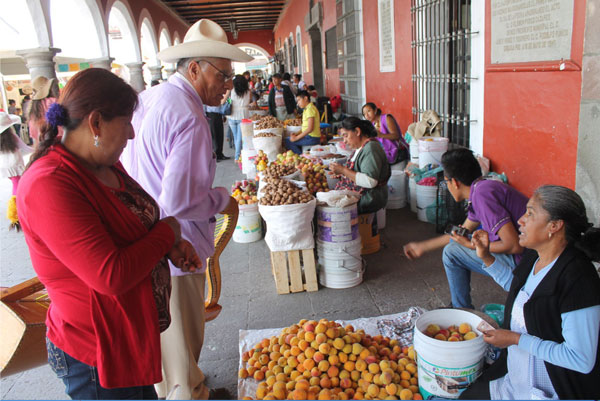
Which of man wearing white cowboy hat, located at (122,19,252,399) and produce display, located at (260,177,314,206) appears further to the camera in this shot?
produce display, located at (260,177,314,206)

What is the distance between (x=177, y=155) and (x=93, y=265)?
32.3 inches

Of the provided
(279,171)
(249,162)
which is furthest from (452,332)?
(249,162)

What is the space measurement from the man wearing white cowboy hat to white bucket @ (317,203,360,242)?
57.9 inches

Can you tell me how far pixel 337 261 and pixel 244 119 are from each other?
227 inches

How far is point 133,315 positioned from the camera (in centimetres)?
149

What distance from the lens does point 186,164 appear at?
2035 millimetres

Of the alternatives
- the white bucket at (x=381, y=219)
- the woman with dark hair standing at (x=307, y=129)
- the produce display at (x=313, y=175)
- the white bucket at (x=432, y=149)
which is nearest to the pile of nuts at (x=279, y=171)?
the produce display at (x=313, y=175)

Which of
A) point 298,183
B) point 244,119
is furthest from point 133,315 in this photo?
point 244,119

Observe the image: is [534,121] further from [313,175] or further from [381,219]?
[313,175]

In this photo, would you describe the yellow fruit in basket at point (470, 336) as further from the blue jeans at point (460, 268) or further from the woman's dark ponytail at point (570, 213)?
the blue jeans at point (460, 268)

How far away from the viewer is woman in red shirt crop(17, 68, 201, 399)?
1.30 metres

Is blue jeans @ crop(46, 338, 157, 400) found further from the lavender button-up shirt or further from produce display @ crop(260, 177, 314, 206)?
produce display @ crop(260, 177, 314, 206)

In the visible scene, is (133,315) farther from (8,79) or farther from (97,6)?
(8,79)

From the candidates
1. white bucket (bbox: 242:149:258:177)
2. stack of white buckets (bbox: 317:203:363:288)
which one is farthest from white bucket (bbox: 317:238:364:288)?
white bucket (bbox: 242:149:258:177)
